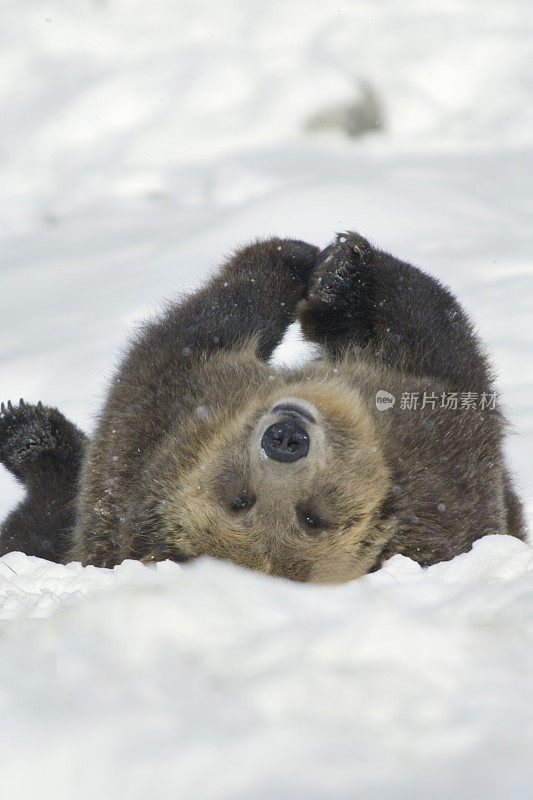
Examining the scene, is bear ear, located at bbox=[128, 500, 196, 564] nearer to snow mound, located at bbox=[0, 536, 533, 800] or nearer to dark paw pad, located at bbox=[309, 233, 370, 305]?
snow mound, located at bbox=[0, 536, 533, 800]

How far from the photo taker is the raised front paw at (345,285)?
491cm

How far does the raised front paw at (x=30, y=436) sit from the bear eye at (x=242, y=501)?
2.10m

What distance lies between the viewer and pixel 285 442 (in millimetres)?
3926

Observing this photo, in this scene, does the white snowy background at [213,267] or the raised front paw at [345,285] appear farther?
the raised front paw at [345,285]

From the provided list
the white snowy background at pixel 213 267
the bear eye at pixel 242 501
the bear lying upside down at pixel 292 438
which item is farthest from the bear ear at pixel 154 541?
the white snowy background at pixel 213 267

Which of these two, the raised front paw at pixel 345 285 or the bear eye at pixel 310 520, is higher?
the raised front paw at pixel 345 285

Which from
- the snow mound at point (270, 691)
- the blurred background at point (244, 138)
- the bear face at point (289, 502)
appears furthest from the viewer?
the blurred background at point (244, 138)

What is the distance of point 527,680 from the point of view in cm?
192

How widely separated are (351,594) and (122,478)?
7.36 feet

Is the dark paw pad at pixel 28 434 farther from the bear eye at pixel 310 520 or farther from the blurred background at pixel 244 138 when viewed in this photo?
the bear eye at pixel 310 520

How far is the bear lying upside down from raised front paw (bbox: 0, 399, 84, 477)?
2 centimetres

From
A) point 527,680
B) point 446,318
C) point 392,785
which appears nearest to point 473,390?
point 446,318

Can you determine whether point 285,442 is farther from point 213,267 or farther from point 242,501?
point 213,267

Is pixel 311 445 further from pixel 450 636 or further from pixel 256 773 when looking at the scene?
pixel 256 773
